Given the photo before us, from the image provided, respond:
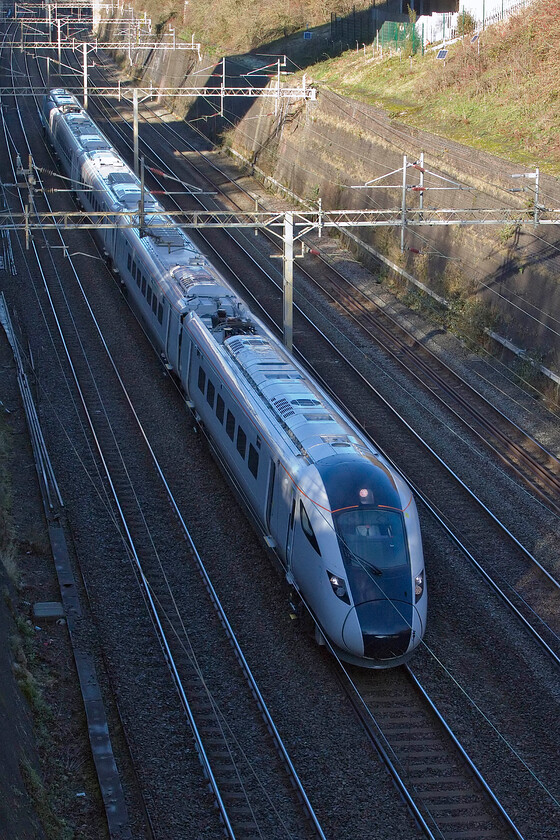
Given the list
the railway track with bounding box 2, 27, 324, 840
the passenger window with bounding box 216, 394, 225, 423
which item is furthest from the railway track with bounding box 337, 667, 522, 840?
the passenger window with bounding box 216, 394, 225, 423

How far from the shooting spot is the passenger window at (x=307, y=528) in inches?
547

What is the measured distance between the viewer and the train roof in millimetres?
15055

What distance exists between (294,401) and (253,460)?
1.24 meters

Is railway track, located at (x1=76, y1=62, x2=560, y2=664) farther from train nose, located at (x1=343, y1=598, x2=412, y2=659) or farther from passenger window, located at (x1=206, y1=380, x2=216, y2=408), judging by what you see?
passenger window, located at (x1=206, y1=380, x2=216, y2=408)

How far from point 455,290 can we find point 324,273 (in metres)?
5.82

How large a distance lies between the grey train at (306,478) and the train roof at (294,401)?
0.03m

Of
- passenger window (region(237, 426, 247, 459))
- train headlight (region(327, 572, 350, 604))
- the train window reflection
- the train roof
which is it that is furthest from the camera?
passenger window (region(237, 426, 247, 459))

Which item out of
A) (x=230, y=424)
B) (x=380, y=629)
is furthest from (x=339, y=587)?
(x=230, y=424)

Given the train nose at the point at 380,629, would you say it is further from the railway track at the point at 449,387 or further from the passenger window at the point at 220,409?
the railway track at the point at 449,387

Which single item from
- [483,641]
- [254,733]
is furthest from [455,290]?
[254,733]

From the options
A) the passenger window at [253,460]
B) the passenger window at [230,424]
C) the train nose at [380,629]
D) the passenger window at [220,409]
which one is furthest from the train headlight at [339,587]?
the passenger window at [220,409]

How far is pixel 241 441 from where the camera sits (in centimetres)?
1764

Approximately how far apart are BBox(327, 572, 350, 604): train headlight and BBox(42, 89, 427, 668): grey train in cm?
2

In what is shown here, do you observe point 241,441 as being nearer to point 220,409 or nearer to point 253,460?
point 253,460
